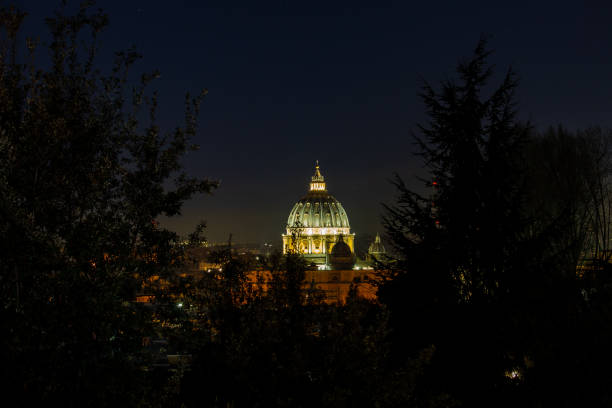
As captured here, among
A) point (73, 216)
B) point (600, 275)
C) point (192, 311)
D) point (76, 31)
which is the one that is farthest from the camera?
point (600, 275)

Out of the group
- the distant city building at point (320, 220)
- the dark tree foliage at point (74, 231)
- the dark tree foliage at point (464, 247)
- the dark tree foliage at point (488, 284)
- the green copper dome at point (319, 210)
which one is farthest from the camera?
the green copper dome at point (319, 210)

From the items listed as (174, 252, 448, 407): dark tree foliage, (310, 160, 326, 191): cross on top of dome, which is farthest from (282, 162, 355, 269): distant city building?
(174, 252, 448, 407): dark tree foliage

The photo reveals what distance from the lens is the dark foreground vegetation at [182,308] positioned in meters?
4.23

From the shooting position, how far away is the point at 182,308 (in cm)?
534

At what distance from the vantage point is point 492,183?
12.4 metres

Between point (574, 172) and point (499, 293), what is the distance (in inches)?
449

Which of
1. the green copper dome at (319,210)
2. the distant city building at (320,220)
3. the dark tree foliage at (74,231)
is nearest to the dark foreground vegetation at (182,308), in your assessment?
the dark tree foliage at (74,231)

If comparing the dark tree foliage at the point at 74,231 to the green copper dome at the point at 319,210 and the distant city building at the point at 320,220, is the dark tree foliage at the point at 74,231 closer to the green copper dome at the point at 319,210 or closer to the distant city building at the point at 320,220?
the distant city building at the point at 320,220

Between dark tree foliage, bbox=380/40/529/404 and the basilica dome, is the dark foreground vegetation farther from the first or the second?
the basilica dome

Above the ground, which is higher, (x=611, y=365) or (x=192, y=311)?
(x=192, y=311)

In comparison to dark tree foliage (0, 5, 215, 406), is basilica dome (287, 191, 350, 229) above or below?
above

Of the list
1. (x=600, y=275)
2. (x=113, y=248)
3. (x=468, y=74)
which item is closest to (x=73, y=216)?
(x=113, y=248)

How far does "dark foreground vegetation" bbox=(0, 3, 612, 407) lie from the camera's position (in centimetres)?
423

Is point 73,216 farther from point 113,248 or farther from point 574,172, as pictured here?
point 574,172
